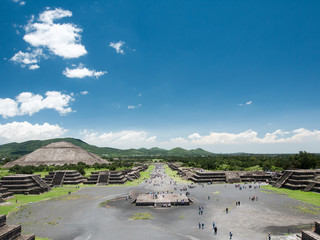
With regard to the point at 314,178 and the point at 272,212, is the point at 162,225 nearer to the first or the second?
the point at 272,212

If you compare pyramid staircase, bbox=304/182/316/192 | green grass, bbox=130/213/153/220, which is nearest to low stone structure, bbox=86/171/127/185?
green grass, bbox=130/213/153/220

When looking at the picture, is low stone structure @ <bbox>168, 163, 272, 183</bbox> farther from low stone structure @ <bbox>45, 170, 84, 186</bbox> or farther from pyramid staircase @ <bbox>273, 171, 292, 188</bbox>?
low stone structure @ <bbox>45, 170, 84, 186</bbox>

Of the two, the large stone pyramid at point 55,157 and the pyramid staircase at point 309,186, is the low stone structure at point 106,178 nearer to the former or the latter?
the pyramid staircase at point 309,186

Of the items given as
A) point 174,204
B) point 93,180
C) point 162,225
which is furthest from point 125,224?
point 93,180

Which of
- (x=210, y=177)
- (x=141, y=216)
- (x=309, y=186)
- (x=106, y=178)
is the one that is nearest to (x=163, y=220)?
(x=141, y=216)

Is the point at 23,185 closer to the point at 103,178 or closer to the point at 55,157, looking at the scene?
the point at 103,178

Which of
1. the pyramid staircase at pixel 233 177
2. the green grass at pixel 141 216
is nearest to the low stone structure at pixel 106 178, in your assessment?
the pyramid staircase at pixel 233 177
